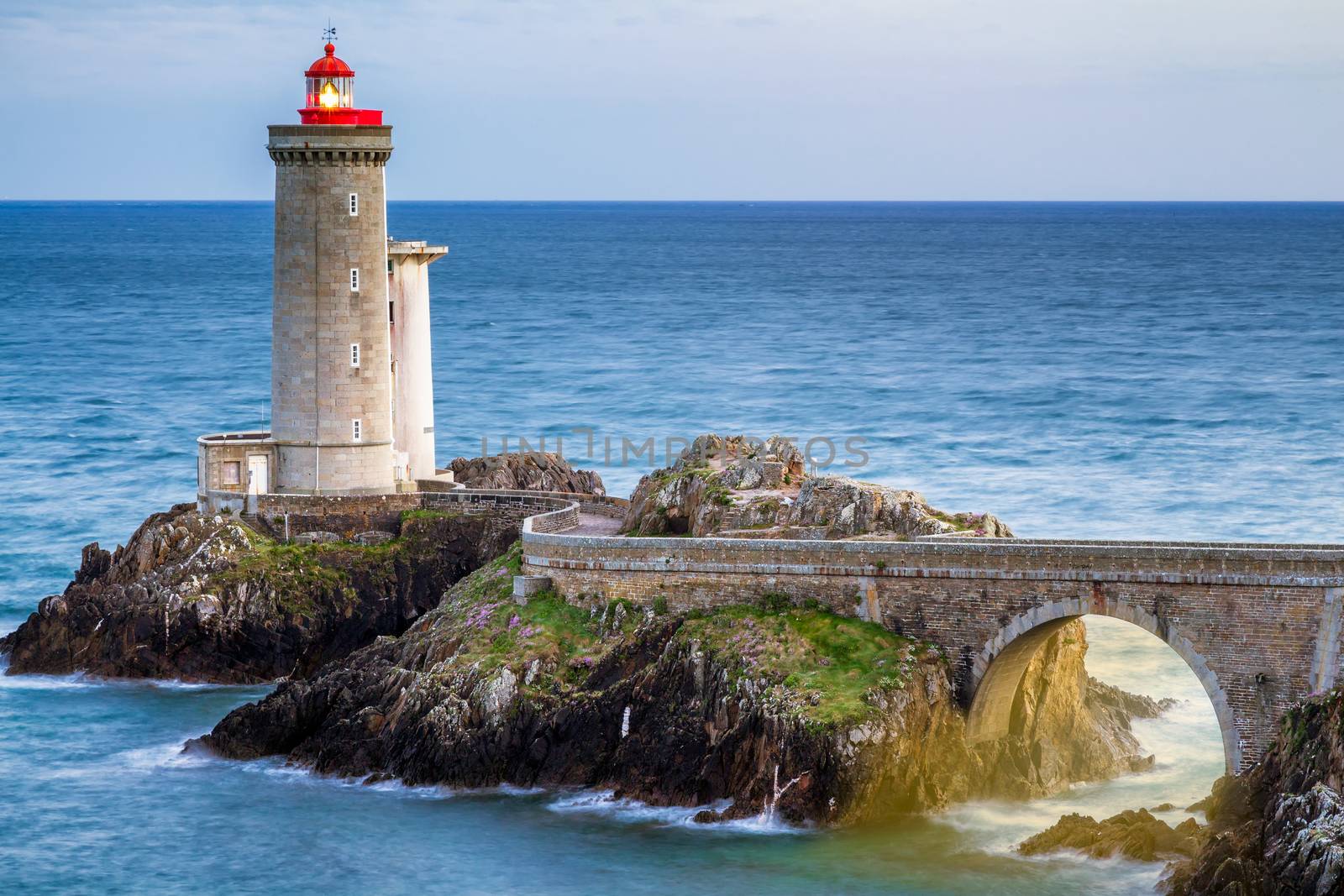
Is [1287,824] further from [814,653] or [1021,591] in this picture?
[814,653]

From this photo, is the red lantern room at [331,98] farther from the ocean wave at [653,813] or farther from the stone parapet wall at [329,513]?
the ocean wave at [653,813]

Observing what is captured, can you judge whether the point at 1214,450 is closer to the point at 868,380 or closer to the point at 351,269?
the point at 868,380

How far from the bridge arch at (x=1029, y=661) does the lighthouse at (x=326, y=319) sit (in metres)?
18.9

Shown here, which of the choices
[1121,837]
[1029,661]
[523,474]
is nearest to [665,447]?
[523,474]

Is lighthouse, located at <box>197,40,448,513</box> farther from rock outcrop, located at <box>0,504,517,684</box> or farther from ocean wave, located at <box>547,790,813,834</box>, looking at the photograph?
ocean wave, located at <box>547,790,813,834</box>

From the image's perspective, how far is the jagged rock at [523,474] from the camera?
5772 cm

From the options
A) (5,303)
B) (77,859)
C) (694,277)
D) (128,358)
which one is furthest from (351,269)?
(694,277)

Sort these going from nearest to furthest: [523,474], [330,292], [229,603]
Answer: [229,603] → [330,292] → [523,474]

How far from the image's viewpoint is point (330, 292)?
51.9m

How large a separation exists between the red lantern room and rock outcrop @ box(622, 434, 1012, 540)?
38.4 ft

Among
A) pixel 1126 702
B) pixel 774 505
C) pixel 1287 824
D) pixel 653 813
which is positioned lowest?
pixel 653 813

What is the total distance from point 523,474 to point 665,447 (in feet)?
89.8

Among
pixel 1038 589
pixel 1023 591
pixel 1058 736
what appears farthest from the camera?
pixel 1058 736

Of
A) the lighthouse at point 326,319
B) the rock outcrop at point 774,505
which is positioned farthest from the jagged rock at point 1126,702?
the lighthouse at point 326,319
